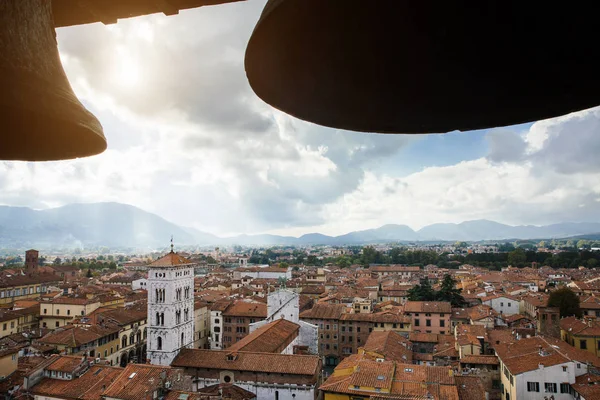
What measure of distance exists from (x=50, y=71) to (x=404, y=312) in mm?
35034

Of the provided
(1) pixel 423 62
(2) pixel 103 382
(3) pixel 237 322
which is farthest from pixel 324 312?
(1) pixel 423 62

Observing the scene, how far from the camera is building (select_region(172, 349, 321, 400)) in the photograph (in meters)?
18.3

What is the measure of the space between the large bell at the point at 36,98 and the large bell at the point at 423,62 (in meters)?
0.63

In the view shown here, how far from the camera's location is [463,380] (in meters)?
17.2

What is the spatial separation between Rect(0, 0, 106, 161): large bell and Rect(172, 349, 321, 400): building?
18.4m

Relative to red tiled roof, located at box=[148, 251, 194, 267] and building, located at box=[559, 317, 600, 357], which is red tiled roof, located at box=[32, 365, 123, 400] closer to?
red tiled roof, located at box=[148, 251, 194, 267]

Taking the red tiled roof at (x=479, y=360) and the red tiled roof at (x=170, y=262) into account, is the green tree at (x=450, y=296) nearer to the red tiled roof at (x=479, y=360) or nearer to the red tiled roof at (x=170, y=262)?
the red tiled roof at (x=479, y=360)

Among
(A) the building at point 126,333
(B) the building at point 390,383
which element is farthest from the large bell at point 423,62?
(A) the building at point 126,333

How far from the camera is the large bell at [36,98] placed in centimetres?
115

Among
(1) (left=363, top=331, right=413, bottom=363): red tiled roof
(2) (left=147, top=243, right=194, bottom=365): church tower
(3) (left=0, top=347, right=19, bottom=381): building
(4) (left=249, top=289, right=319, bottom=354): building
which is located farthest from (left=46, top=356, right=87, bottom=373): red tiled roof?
(1) (left=363, top=331, right=413, bottom=363): red tiled roof

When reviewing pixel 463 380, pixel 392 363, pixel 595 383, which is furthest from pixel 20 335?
pixel 595 383

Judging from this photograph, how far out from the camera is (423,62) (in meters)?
1.28

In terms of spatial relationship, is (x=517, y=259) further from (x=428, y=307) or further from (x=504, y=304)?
(x=428, y=307)

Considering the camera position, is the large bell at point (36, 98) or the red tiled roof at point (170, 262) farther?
the red tiled roof at point (170, 262)
